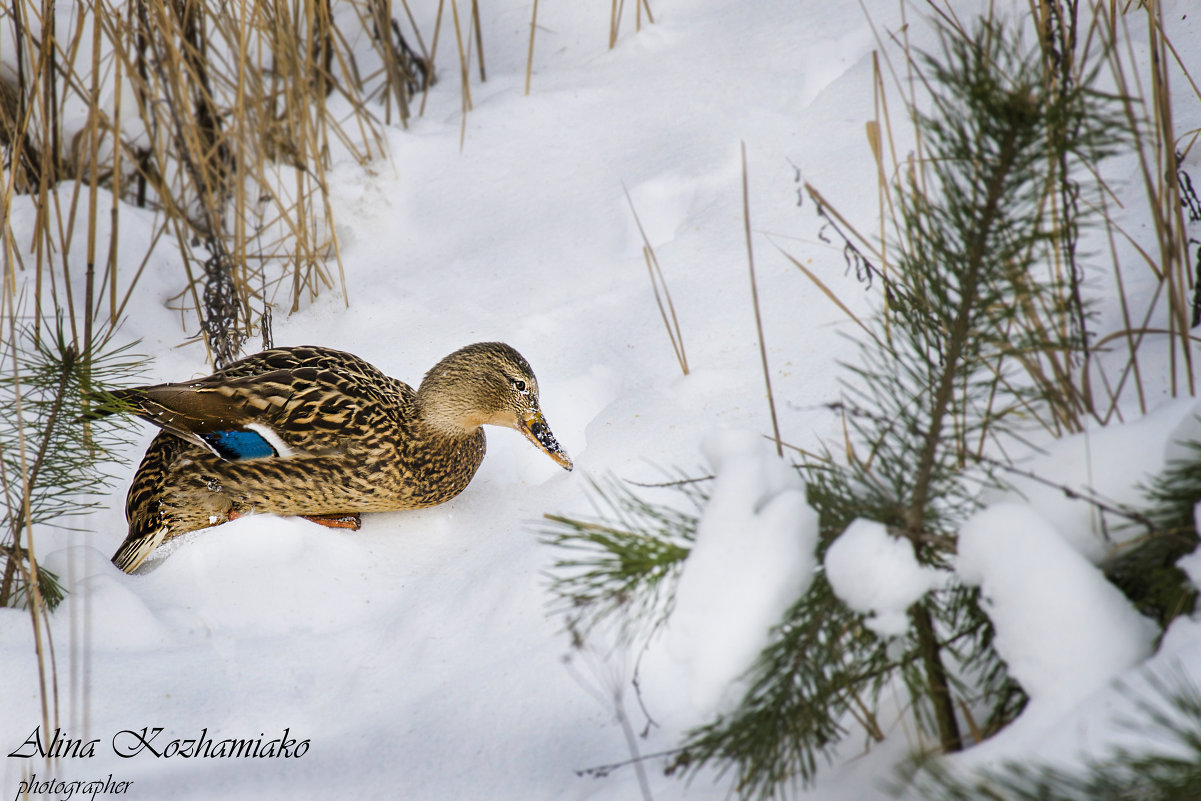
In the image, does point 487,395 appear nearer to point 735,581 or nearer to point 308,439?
point 308,439

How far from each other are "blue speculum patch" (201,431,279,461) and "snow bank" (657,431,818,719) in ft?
6.68

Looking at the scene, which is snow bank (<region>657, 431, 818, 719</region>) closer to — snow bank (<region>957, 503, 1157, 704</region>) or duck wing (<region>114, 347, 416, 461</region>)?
snow bank (<region>957, 503, 1157, 704</region>)

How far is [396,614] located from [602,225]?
176cm

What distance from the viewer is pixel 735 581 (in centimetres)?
123

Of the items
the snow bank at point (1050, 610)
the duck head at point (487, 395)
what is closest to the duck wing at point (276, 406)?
the duck head at point (487, 395)

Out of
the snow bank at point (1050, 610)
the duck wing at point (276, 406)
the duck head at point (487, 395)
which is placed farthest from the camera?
the duck head at point (487, 395)

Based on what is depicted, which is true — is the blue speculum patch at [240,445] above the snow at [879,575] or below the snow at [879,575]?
below

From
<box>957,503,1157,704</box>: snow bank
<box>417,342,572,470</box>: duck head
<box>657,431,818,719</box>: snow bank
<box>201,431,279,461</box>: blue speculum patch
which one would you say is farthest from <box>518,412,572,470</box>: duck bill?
<box>957,503,1157,704</box>: snow bank

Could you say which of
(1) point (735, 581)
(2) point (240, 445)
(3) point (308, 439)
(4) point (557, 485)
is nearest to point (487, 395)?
(4) point (557, 485)

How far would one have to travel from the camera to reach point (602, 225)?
3666 millimetres

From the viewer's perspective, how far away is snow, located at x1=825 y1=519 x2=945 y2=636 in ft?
4.02

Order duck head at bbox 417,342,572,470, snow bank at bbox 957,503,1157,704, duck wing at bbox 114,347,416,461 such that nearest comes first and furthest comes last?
1. snow bank at bbox 957,503,1157,704
2. duck wing at bbox 114,347,416,461
3. duck head at bbox 417,342,572,470

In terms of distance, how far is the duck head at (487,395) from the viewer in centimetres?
302

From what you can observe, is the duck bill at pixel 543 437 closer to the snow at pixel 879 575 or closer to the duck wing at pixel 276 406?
the duck wing at pixel 276 406
